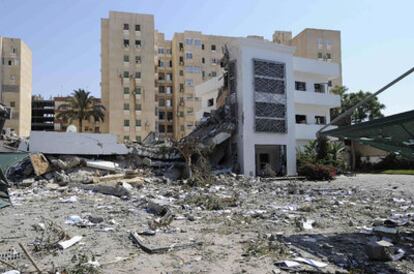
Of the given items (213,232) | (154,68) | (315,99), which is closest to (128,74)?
(154,68)

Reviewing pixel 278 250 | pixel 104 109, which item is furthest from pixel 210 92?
pixel 278 250

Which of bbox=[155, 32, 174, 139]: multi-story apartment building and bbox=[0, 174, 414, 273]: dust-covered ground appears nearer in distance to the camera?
bbox=[0, 174, 414, 273]: dust-covered ground

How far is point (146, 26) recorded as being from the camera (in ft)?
196

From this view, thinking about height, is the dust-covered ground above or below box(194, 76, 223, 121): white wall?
below

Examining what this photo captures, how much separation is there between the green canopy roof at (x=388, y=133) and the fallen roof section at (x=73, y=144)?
1795 centimetres

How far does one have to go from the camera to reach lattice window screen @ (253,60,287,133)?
93.2 feet

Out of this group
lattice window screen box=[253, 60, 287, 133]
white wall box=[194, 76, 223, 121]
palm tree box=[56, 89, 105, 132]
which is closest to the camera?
lattice window screen box=[253, 60, 287, 133]

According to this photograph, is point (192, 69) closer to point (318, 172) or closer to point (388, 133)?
point (318, 172)

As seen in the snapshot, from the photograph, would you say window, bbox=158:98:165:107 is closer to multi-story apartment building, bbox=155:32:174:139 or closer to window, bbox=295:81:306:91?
multi-story apartment building, bbox=155:32:174:139

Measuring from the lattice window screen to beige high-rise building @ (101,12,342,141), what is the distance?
971 inches

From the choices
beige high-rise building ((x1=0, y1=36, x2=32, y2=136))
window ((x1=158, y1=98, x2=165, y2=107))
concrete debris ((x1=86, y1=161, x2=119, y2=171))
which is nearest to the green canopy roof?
concrete debris ((x1=86, y1=161, x2=119, y2=171))

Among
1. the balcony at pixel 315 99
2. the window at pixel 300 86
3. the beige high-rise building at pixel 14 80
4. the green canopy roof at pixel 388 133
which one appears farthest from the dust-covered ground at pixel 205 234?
the beige high-rise building at pixel 14 80

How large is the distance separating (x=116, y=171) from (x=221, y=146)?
1005 cm

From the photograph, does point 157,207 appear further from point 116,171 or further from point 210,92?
point 210,92
